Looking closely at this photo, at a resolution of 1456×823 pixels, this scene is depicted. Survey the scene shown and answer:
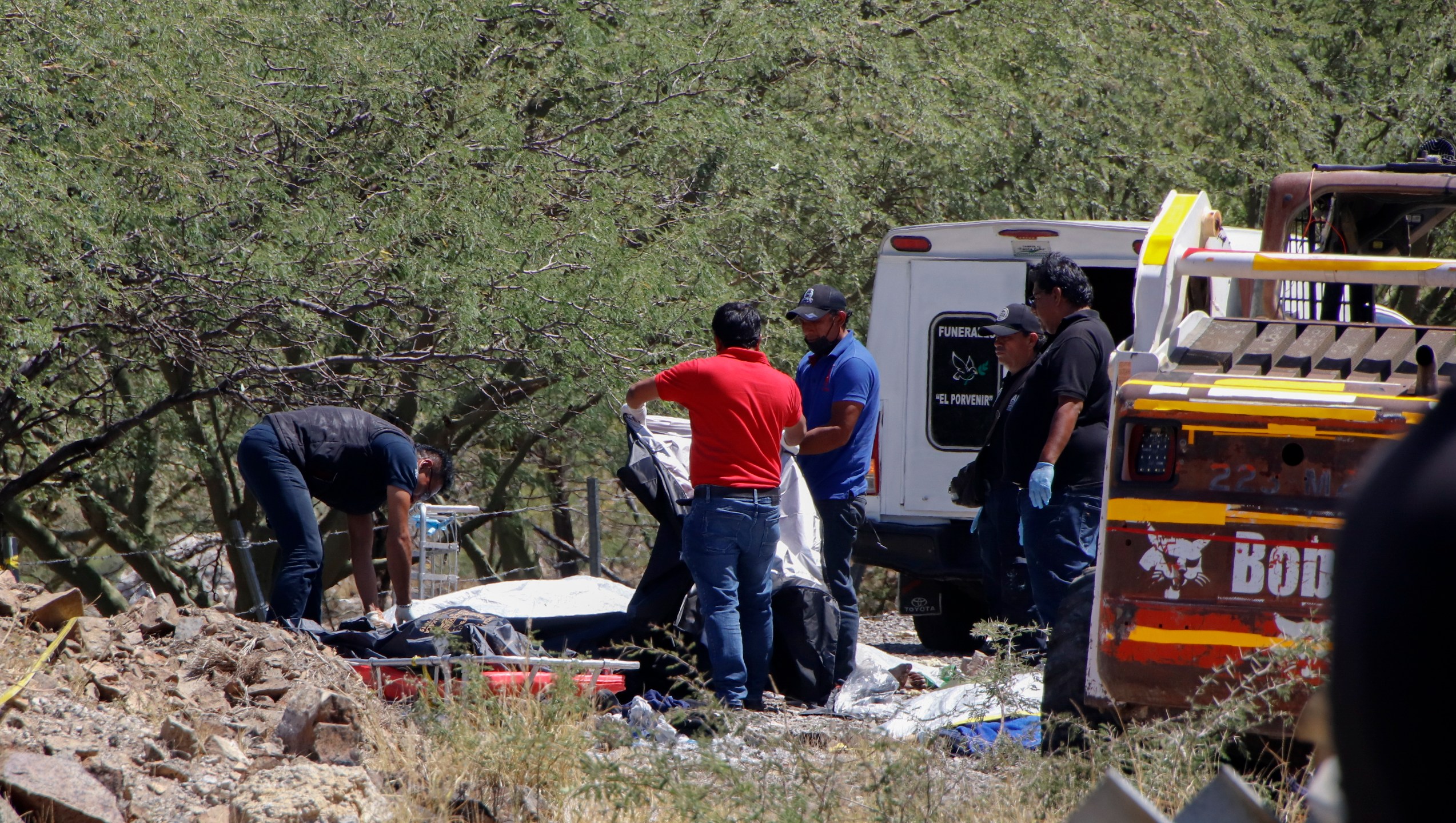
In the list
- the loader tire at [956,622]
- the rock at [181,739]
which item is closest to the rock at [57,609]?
the rock at [181,739]

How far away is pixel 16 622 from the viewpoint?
5.45m

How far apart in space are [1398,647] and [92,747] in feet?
13.6

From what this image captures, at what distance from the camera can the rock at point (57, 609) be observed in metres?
5.59

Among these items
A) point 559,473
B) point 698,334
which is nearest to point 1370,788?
point 698,334

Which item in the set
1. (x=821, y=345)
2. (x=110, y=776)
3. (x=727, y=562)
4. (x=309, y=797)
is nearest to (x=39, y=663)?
(x=110, y=776)

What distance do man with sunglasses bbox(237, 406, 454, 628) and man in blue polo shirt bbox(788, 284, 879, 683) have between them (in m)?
1.74

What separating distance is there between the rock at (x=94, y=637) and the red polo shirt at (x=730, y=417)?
2.32m

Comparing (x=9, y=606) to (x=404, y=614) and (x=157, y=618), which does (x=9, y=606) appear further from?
(x=404, y=614)

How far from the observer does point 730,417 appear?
570cm

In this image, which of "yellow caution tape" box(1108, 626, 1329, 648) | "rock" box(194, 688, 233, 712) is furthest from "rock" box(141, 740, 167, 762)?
"yellow caution tape" box(1108, 626, 1329, 648)

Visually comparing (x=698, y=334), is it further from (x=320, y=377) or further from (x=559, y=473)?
(x=559, y=473)

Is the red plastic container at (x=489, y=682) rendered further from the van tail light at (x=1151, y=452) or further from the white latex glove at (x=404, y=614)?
the van tail light at (x=1151, y=452)

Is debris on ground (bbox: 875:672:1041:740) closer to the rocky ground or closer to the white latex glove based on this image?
the rocky ground

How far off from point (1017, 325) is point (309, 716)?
340cm
